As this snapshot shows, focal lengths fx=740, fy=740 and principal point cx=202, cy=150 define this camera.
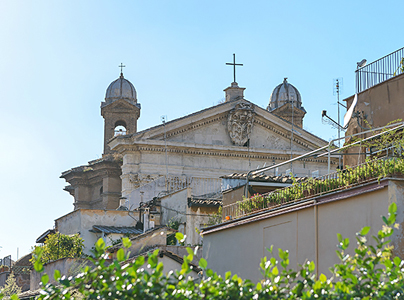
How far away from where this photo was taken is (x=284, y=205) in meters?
14.0

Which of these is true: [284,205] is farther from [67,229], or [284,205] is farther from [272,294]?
[67,229]

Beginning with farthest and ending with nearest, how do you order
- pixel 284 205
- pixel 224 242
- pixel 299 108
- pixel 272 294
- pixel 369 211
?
pixel 299 108 → pixel 224 242 → pixel 284 205 → pixel 369 211 → pixel 272 294

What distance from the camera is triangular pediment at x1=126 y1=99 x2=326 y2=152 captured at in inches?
1443

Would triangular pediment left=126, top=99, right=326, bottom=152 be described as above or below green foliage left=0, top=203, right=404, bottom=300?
above

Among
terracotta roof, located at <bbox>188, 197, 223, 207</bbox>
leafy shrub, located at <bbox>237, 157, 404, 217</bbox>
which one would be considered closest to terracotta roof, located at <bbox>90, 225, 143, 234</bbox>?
terracotta roof, located at <bbox>188, 197, 223, 207</bbox>

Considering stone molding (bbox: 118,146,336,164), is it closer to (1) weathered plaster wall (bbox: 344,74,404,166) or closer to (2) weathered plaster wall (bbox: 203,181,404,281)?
(1) weathered plaster wall (bbox: 344,74,404,166)

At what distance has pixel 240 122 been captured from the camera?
3788 cm

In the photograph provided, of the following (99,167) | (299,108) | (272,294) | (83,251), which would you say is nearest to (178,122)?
(99,167)

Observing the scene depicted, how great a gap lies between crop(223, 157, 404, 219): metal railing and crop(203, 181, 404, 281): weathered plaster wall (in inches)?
13.7

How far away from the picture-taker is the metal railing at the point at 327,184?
11500 millimetres

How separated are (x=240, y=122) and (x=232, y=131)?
617 mm

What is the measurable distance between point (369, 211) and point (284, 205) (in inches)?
113

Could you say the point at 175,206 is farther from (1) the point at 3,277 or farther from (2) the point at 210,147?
(2) the point at 210,147

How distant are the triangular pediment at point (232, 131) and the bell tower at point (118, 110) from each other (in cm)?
1033
